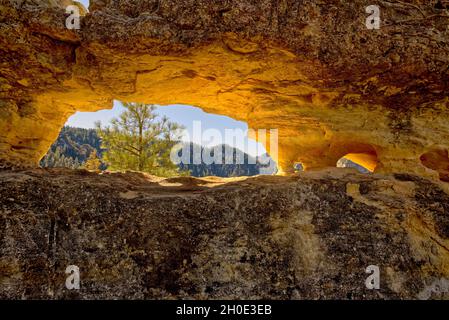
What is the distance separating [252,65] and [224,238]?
332 centimetres

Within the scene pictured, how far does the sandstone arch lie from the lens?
5383mm

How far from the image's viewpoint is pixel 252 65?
5988 millimetres

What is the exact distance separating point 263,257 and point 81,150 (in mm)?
131447

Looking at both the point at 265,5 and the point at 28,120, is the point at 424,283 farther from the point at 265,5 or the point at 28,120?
the point at 28,120

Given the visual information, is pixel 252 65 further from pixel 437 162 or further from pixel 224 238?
pixel 437 162

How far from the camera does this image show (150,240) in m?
4.54

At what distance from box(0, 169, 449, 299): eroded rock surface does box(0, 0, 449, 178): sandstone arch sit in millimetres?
1522

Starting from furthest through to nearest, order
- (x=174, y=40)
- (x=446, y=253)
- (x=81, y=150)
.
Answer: (x=81, y=150), (x=174, y=40), (x=446, y=253)

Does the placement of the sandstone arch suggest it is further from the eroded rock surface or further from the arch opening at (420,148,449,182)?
the eroded rock surface

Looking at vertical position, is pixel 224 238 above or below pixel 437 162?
below

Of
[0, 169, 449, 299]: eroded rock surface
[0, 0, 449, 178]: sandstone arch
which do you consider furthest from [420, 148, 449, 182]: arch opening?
[0, 169, 449, 299]: eroded rock surface

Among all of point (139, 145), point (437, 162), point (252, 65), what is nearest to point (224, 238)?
point (252, 65)

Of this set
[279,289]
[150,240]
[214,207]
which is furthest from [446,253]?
[150,240]
